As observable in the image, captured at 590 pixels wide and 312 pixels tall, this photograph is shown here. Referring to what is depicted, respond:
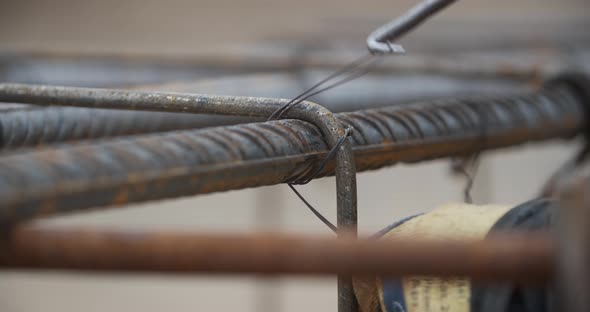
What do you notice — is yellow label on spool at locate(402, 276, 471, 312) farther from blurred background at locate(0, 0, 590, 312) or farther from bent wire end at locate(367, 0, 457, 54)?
blurred background at locate(0, 0, 590, 312)

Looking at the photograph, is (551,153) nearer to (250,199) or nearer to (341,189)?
(250,199)

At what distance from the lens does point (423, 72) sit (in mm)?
2525

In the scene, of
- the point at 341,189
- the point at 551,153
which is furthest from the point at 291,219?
the point at 341,189

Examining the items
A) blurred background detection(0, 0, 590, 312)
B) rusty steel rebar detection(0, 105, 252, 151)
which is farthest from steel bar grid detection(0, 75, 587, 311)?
blurred background detection(0, 0, 590, 312)

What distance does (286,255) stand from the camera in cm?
51

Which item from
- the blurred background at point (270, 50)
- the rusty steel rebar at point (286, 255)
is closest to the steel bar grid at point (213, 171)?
the rusty steel rebar at point (286, 255)

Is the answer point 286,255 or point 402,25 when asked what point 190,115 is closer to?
point 402,25

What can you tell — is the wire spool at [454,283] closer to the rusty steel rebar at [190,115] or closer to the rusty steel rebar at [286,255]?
the rusty steel rebar at [286,255]

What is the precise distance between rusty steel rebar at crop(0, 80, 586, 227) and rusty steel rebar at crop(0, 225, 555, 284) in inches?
2.7

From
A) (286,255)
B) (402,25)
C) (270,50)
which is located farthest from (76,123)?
(270,50)

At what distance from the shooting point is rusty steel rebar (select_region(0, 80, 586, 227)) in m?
0.58

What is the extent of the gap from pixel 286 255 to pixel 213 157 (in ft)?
0.71

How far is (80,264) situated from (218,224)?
3.34 meters

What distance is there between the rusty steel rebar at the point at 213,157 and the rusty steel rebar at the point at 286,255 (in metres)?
0.07
